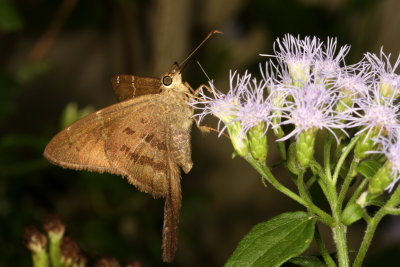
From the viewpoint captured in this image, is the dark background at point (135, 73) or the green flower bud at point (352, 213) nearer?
the green flower bud at point (352, 213)

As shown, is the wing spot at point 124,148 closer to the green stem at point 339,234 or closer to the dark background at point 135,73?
the green stem at point 339,234

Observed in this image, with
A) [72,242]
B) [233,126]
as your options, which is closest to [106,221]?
[72,242]

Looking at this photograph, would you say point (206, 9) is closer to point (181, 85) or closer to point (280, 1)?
point (280, 1)

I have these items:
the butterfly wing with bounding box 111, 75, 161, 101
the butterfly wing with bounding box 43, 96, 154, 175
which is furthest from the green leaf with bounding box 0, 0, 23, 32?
the butterfly wing with bounding box 43, 96, 154, 175

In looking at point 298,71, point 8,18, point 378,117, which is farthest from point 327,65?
point 8,18

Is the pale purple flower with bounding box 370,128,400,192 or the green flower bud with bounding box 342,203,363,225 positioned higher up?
the pale purple flower with bounding box 370,128,400,192

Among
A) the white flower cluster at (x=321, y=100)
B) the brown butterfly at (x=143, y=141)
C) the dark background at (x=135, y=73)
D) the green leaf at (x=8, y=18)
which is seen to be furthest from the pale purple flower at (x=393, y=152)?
the green leaf at (x=8, y=18)

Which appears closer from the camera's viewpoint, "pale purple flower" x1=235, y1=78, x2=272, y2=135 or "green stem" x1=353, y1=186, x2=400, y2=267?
"green stem" x1=353, y1=186, x2=400, y2=267

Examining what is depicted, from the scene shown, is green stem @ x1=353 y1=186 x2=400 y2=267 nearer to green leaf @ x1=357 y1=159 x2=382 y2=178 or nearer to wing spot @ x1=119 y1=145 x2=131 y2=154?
green leaf @ x1=357 y1=159 x2=382 y2=178
